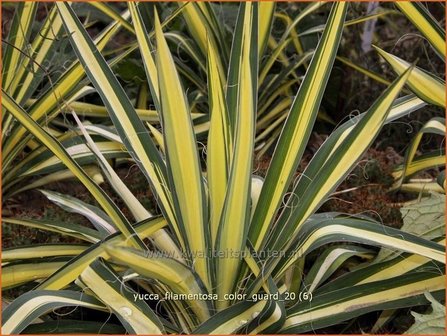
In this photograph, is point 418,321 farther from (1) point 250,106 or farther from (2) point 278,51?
(2) point 278,51

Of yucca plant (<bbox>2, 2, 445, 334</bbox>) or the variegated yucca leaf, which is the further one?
the variegated yucca leaf

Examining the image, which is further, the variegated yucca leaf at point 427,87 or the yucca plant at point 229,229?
the variegated yucca leaf at point 427,87

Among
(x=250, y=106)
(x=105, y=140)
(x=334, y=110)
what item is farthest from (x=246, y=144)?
(x=334, y=110)

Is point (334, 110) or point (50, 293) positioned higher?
point (334, 110)

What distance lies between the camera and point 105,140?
178cm

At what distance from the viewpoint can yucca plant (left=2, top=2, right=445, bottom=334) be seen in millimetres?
1174

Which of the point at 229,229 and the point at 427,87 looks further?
the point at 427,87

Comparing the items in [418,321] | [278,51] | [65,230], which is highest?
[278,51]

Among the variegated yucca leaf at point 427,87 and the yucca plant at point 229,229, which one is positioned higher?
the variegated yucca leaf at point 427,87

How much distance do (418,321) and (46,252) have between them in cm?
70

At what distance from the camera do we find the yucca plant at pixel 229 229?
117cm

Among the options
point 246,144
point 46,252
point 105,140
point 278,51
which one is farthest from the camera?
point 278,51

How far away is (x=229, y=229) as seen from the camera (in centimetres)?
119

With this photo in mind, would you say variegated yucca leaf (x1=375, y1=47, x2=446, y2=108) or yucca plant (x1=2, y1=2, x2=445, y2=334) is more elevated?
variegated yucca leaf (x1=375, y1=47, x2=446, y2=108)
